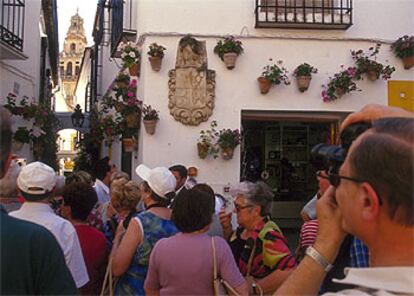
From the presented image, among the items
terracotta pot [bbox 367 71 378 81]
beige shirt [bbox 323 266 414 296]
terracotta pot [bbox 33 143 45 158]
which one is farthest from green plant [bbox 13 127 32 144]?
beige shirt [bbox 323 266 414 296]

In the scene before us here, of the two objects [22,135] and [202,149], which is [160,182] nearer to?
[202,149]

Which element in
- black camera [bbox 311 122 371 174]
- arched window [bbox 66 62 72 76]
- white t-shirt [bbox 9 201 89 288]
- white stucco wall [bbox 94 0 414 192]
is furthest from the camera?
arched window [bbox 66 62 72 76]

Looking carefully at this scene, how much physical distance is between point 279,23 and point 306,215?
14.0ft

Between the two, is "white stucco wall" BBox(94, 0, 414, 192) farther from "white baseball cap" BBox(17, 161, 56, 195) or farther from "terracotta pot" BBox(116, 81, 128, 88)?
"white baseball cap" BBox(17, 161, 56, 195)

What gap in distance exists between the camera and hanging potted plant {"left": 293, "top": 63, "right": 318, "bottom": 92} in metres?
7.67

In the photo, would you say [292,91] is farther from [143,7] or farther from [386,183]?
[386,183]

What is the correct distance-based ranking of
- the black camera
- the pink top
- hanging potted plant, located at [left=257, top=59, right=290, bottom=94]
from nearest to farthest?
the black camera < the pink top < hanging potted plant, located at [left=257, top=59, right=290, bottom=94]

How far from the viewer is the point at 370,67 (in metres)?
7.69

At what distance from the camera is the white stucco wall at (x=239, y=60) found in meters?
7.78

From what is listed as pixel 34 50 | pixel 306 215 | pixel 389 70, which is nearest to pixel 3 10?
pixel 34 50

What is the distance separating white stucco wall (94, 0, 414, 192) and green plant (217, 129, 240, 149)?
0.23 meters

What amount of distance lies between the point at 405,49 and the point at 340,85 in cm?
110

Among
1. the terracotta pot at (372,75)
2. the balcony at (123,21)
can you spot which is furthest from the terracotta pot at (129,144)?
the terracotta pot at (372,75)

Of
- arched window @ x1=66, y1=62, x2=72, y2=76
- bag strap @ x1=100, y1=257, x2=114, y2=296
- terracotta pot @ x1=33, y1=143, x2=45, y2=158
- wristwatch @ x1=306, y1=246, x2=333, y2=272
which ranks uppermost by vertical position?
arched window @ x1=66, y1=62, x2=72, y2=76
